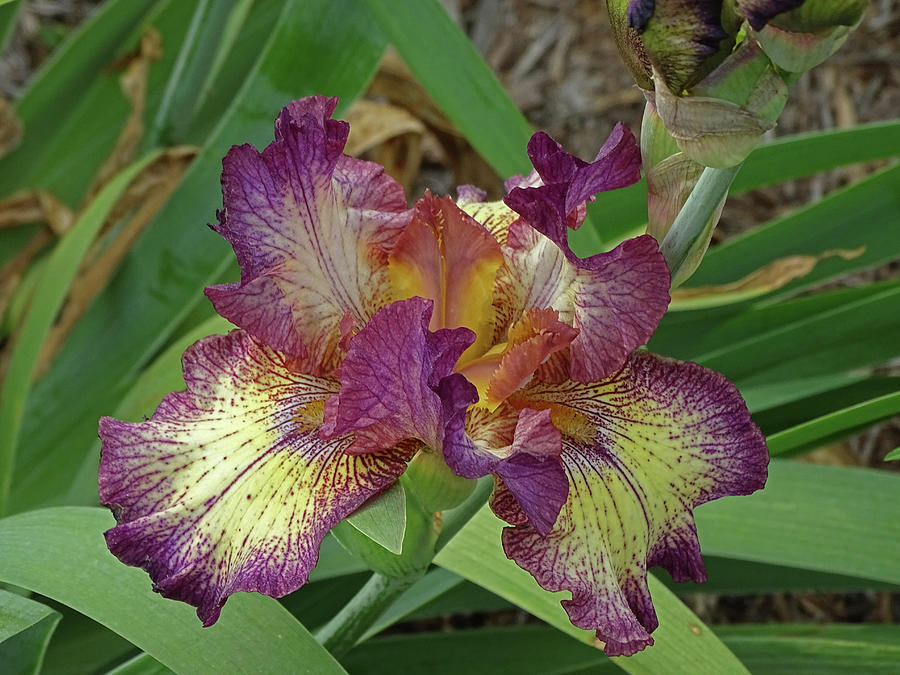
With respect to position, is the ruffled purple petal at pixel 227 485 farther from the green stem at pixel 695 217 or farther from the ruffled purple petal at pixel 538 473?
the green stem at pixel 695 217

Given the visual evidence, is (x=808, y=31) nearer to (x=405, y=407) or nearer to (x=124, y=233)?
(x=405, y=407)

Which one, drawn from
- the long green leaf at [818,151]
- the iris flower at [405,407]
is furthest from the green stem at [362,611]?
the long green leaf at [818,151]

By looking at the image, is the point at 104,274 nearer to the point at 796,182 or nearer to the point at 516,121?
the point at 516,121

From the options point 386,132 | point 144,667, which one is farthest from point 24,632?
point 386,132

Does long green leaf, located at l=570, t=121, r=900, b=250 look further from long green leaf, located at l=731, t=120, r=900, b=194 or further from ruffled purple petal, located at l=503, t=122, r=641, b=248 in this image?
ruffled purple petal, located at l=503, t=122, r=641, b=248

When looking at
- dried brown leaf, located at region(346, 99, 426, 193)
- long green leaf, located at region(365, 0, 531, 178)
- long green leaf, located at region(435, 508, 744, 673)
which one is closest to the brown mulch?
dried brown leaf, located at region(346, 99, 426, 193)

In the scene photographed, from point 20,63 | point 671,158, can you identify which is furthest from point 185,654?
point 20,63
